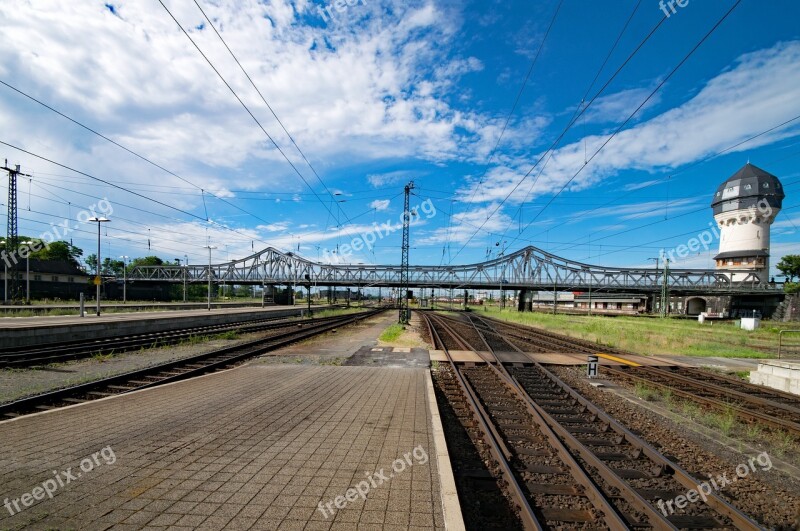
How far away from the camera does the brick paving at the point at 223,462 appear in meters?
3.84

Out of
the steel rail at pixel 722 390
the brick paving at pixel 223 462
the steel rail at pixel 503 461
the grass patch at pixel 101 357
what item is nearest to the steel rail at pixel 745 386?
the steel rail at pixel 722 390

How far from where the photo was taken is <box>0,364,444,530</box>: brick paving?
3.84m

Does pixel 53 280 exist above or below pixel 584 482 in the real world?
above

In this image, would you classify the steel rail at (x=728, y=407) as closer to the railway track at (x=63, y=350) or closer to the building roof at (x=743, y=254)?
the railway track at (x=63, y=350)

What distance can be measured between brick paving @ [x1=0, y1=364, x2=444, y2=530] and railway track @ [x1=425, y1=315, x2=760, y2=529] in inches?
59.9

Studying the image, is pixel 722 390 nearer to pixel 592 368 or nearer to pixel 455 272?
pixel 592 368

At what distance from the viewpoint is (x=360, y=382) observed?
10242 millimetres

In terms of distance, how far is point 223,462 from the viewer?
5.04 metres

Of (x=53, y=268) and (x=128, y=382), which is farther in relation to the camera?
(x=53, y=268)

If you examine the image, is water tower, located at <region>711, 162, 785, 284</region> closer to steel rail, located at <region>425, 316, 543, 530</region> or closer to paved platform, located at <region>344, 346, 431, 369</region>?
paved platform, located at <region>344, 346, 431, 369</region>

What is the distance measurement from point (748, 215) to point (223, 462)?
Answer: 4538 inches

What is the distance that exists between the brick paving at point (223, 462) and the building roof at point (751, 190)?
111 m

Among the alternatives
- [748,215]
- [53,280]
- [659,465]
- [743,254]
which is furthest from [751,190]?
[53,280]

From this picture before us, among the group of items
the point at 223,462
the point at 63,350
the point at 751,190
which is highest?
the point at 751,190
